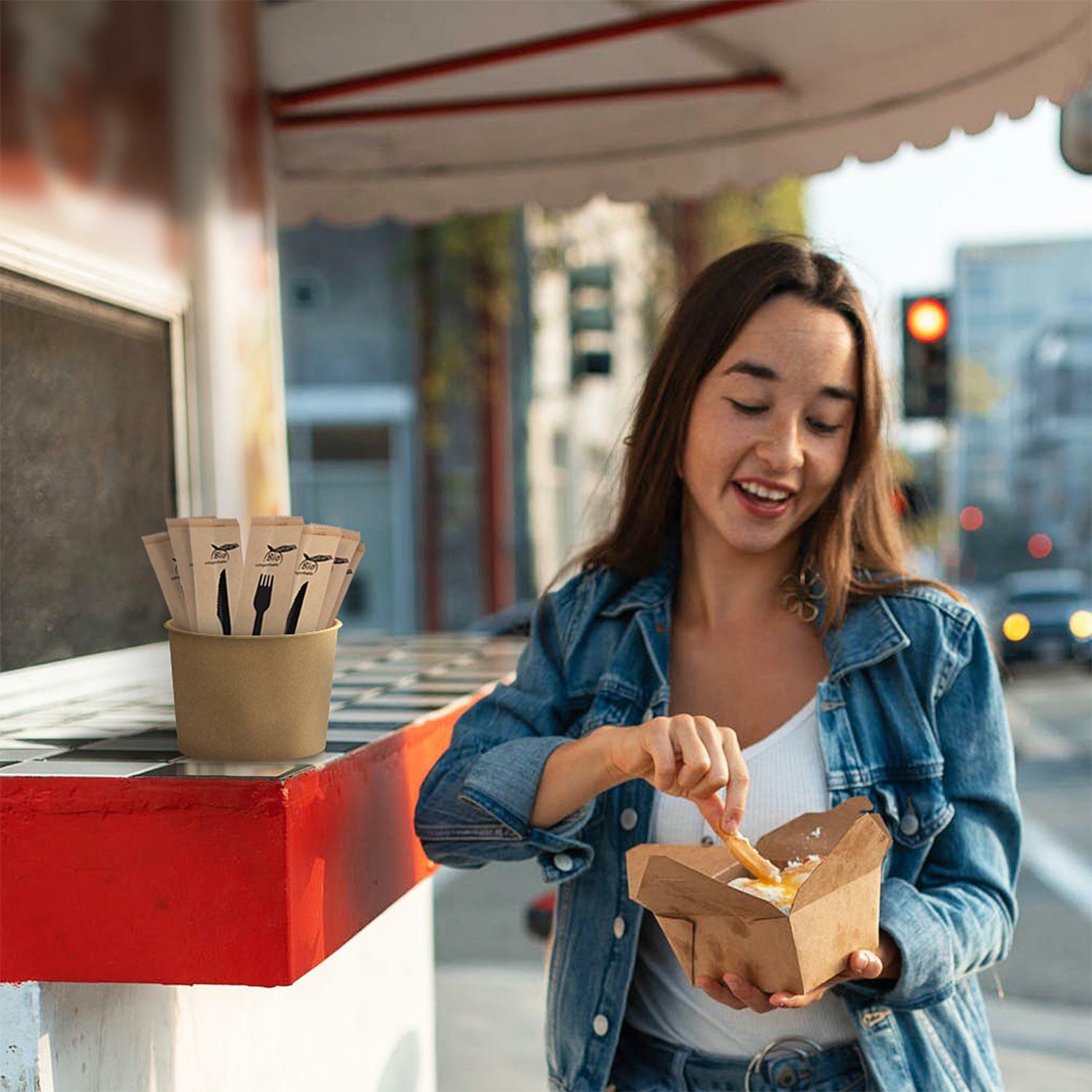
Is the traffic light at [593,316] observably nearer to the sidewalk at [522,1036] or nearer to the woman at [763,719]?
the sidewalk at [522,1036]

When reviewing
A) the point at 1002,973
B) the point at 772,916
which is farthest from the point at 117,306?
the point at 1002,973

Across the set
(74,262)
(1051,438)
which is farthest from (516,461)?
(1051,438)

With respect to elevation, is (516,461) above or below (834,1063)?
above

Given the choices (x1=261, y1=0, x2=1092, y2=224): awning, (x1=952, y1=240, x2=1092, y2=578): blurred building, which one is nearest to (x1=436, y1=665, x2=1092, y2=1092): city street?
(x1=261, y1=0, x2=1092, y2=224): awning

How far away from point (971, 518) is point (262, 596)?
5482cm

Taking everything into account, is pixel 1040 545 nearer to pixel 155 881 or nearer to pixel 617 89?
pixel 617 89

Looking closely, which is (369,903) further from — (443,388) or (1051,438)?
(1051,438)

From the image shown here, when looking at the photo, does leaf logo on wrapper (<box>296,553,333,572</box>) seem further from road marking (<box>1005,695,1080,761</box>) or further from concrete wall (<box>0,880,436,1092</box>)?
road marking (<box>1005,695,1080,761</box>)

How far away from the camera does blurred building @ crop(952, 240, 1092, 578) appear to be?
4444 centimetres

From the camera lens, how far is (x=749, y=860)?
1.71m

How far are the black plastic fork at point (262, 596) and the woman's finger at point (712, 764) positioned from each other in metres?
0.54

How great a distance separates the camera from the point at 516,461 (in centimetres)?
1530

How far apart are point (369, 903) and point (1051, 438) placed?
49171 mm

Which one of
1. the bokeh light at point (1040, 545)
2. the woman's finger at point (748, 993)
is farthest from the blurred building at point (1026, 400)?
the woman's finger at point (748, 993)
